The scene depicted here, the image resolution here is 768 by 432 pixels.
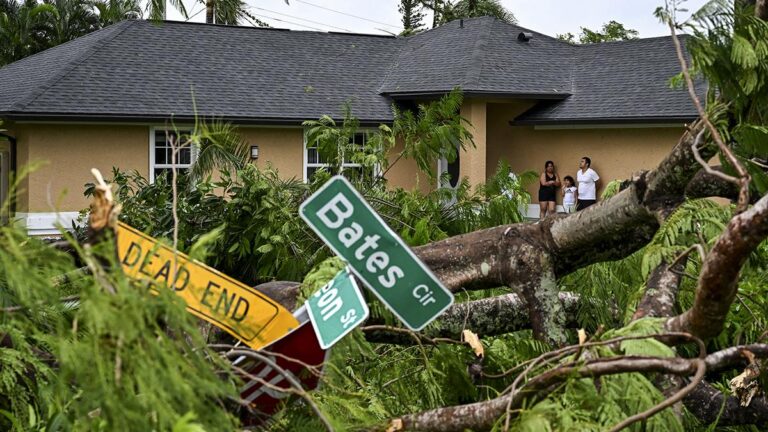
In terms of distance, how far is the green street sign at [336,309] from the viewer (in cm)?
247

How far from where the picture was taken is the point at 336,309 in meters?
2.52

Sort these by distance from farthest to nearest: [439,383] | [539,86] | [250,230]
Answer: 1. [539,86]
2. [250,230]
3. [439,383]

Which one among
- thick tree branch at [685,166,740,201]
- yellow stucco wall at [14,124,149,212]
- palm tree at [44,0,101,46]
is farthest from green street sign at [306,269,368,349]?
palm tree at [44,0,101,46]

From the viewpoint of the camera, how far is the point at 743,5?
331 centimetres

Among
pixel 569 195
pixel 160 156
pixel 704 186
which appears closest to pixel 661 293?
pixel 704 186

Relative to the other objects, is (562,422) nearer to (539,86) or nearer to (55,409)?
(55,409)

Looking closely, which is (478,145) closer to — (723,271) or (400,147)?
(400,147)

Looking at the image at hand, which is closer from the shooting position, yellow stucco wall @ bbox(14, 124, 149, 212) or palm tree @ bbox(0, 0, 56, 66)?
yellow stucco wall @ bbox(14, 124, 149, 212)

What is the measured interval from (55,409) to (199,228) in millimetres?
6429

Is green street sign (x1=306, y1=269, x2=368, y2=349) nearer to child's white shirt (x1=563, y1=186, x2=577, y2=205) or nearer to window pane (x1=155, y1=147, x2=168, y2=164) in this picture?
child's white shirt (x1=563, y1=186, x2=577, y2=205)

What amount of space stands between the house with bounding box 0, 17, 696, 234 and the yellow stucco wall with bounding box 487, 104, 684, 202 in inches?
1.1

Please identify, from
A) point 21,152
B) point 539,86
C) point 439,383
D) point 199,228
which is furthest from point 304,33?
point 439,383

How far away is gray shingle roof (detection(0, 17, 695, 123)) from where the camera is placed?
18906 millimetres

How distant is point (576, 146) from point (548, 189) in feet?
4.22
